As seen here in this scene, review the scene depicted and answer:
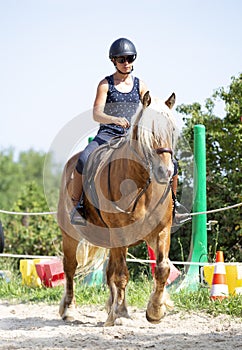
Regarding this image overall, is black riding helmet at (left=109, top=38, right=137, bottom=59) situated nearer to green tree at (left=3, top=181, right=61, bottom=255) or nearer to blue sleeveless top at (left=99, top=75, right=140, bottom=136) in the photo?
blue sleeveless top at (left=99, top=75, right=140, bottom=136)

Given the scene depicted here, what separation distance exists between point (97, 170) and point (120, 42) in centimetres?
127

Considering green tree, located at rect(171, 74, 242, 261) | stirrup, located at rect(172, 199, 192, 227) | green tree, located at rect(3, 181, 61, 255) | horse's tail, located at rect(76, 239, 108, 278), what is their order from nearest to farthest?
stirrup, located at rect(172, 199, 192, 227) → horse's tail, located at rect(76, 239, 108, 278) → green tree, located at rect(171, 74, 242, 261) → green tree, located at rect(3, 181, 61, 255)

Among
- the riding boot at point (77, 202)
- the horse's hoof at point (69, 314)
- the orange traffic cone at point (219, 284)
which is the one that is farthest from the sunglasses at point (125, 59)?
the horse's hoof at point (69, 314)

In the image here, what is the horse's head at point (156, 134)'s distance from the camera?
4.93 metres

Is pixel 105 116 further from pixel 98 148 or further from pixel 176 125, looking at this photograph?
pixel 176 125

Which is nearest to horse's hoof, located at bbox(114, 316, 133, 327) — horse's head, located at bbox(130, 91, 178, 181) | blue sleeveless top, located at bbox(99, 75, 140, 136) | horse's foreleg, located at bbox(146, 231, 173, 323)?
horse's foreleg, located at bbox(146, 231, 173, 323)

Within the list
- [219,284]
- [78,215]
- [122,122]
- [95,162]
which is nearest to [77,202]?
[78,215]

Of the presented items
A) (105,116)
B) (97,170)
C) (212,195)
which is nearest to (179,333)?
(97,170)

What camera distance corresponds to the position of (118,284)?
19.1ft

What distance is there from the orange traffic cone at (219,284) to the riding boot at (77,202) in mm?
1584

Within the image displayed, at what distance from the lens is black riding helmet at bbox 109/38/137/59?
234 inches

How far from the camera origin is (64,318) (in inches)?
256

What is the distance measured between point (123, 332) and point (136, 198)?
3.97ft

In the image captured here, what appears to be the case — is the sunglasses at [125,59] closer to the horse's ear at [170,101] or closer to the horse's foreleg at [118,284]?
the horse's ear at [170,101]
